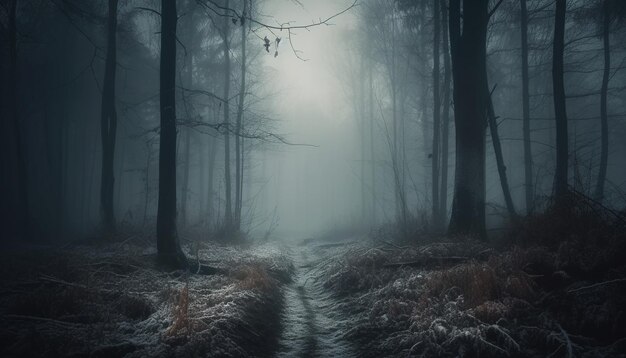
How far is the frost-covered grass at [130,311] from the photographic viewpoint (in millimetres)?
3666

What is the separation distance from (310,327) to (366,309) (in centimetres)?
94

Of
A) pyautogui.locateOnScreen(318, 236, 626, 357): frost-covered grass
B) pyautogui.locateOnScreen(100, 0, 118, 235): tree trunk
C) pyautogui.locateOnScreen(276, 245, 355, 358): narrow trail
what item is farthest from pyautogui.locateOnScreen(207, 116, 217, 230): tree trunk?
pyautogui.locateOnScreen(318, 236, 626, 357): frost-covered grass

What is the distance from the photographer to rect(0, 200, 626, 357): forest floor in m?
3.52

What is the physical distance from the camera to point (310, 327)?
555 centimetres

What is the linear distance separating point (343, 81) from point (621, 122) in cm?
2046

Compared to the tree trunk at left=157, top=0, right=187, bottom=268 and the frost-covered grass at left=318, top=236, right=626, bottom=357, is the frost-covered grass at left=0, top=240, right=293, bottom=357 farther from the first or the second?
the frost-covered grass at left=318, top=236, right=626, bottom=357

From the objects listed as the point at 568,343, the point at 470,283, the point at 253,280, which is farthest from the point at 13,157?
the point at 568,343

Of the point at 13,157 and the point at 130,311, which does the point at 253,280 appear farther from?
the point at 13,157

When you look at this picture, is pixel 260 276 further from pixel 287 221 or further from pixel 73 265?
pixel 287 221

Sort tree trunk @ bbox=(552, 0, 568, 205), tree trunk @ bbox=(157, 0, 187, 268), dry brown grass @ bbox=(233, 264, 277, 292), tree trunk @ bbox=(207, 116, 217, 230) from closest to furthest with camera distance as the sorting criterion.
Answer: dry brown grass @ bbox=(233, 264, 277, 292)
tree trunk @ bbox=(157, 0, 187, 268)
tree trunk @ bbox=(552, 0, 568, 205)
tree trunk @ bbox=(207, 116, 217, 230)

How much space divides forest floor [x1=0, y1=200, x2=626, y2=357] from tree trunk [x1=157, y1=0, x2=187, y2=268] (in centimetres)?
109

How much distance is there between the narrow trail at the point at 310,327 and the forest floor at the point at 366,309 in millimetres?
27

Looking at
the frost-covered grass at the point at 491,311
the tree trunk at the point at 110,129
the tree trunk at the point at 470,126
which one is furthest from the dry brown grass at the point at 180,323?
the tree trunk at the point at 110,129

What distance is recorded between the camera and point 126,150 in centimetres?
2886
